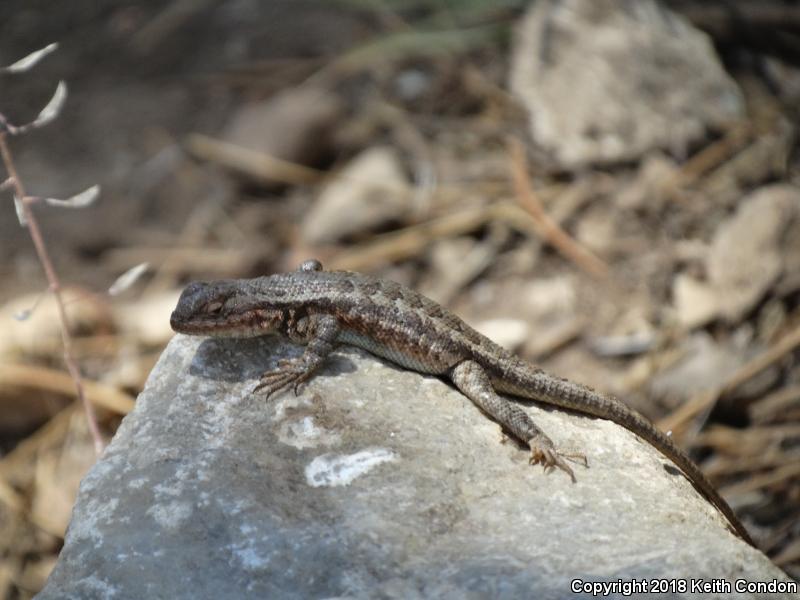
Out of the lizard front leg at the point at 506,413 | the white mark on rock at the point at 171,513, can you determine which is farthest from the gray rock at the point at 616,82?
the white mark on rock at the point at 171,513

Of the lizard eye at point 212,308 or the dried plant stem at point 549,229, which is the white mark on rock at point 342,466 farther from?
the dried plant stem at point 549,229

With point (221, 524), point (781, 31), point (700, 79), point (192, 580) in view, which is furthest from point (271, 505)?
point (781, 31)

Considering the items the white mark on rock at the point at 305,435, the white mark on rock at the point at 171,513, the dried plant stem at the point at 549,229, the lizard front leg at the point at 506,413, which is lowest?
the dried plant stem at the point at 549,229

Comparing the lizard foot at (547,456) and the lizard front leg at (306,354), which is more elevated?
the lizard front leg at (306,354)

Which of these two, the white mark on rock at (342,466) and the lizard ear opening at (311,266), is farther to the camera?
the lizard ear opening at (311,266)

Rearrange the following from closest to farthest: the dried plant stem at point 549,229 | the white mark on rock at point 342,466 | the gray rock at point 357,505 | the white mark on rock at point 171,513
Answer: the gray rock at point 357,505 → the white mark on rock at point 171,513 → the white mark on rock at point 342,466 → the dried plant stem at point 549,229

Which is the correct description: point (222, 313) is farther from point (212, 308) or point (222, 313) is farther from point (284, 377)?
point (284, 377)

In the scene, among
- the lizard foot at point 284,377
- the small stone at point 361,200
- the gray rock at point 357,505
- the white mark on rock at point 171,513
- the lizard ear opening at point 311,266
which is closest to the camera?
the gray rock at point 357,505
